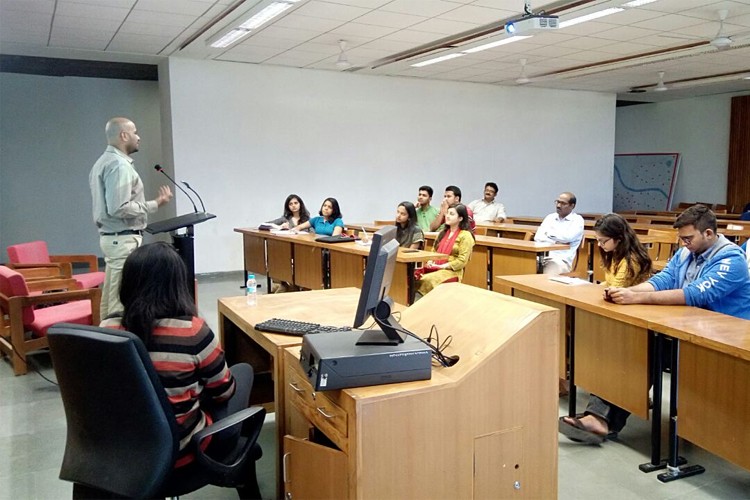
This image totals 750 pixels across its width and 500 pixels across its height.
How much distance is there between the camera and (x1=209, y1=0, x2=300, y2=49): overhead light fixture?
574cm

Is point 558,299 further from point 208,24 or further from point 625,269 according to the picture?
point 208,24

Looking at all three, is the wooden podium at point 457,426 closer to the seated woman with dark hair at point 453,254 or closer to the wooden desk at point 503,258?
the seated woman with dark hair at point 453,254

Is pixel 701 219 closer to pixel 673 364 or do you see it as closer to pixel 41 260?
pixel 673 364

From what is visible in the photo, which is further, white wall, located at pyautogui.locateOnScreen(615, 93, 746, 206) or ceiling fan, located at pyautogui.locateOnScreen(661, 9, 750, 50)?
white wall, located at pyautogui.locateOnScreen(615, 93, 746, 206)

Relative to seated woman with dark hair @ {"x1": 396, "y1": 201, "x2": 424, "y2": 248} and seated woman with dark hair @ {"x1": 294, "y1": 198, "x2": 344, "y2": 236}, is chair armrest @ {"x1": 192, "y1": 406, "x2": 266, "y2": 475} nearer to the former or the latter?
seated woman with dark hair @ {"x1": 396, "y1": 201, "x2": 424, "y2": 248}

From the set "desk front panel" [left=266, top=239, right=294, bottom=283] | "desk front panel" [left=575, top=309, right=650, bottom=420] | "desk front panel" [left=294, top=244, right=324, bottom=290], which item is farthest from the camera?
"desk front panel" [left=266, top=239, right=294, bottom=283]

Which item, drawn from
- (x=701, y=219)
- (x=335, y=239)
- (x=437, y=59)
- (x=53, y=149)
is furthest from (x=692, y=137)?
(x=53, y=149)

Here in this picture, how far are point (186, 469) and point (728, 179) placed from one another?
12.7 metres

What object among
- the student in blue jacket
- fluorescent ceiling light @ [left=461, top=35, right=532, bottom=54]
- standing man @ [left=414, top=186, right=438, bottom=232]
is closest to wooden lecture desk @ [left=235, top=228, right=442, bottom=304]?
standing man @ [left=414, top=186, right=438, bottom=232]

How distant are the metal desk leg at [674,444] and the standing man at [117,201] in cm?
287

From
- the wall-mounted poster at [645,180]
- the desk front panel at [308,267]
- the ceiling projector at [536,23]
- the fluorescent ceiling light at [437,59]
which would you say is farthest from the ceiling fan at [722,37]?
the wall-mounted poster at [645,180]

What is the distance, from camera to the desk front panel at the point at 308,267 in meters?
6.26

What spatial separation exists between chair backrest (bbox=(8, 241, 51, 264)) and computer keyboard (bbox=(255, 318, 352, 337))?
12.7ft

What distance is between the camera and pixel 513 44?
7.46m
